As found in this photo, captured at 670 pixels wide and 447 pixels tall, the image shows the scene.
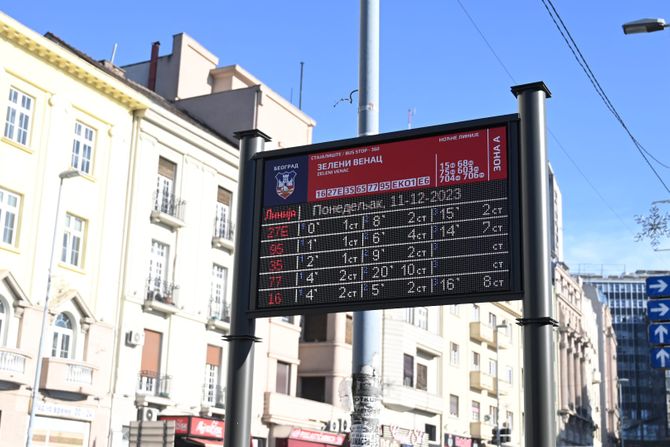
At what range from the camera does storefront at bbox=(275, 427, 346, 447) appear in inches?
1628

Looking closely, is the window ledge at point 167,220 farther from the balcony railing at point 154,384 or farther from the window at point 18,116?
the window at point 18,116

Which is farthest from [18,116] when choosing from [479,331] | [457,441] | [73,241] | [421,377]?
[479,331]

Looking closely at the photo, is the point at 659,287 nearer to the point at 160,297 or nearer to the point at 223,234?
the point at 160,297

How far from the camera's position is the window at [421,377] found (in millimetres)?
55575

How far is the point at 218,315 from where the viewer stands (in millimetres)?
38938

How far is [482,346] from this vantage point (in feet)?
218

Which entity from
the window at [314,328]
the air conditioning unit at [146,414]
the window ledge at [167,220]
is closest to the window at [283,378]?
the window at [314,328]

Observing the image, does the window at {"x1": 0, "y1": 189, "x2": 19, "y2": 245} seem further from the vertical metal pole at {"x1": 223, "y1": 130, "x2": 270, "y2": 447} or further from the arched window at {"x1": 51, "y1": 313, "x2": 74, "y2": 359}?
the vertical metal pole at {"x1": 223, "y1": 130, "x2": 270, "y2": 447}

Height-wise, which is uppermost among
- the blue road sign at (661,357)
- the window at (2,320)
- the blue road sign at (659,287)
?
the window at (2,320)

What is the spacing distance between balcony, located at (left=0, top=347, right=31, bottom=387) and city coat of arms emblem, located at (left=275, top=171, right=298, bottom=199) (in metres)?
19.2

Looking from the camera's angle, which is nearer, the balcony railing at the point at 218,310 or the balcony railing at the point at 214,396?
the balcony railing at the point at 214,396

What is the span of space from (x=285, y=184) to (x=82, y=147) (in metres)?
23.4

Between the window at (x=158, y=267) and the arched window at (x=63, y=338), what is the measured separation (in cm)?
391

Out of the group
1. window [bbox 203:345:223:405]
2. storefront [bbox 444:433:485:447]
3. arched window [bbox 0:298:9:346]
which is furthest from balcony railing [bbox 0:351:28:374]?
storefront [bbox 444:433:485:447]
